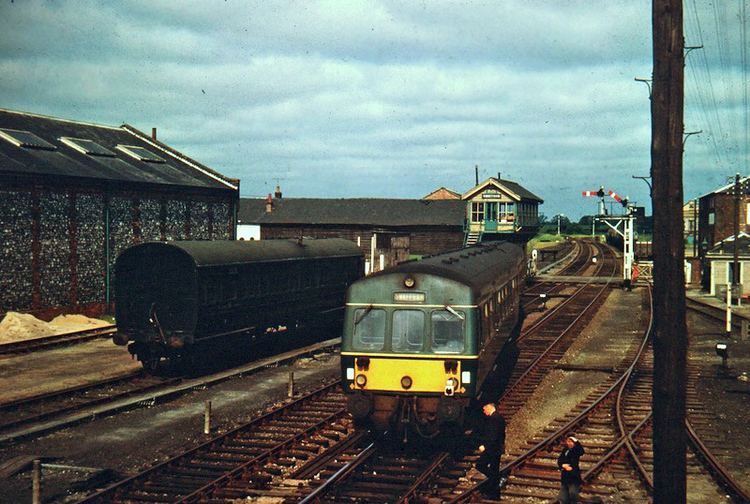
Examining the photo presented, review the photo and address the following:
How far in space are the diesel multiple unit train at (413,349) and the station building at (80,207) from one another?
21.5 metres

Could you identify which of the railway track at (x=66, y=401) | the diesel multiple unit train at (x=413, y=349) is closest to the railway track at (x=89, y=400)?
the railway track at (x=66, y=401)

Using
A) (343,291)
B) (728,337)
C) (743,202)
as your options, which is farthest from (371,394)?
(743,202)

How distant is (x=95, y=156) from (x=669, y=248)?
111 ft

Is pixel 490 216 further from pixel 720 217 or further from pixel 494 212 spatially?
pixel 720 217

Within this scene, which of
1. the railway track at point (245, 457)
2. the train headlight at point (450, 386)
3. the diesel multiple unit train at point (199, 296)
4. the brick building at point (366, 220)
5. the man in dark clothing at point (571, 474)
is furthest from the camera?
the brick building at point (366, 220)

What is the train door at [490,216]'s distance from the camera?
6025 centimetres

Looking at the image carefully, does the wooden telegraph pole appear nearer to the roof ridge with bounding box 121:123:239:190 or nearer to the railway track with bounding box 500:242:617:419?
the railway track with bounding box 500:242:617:419

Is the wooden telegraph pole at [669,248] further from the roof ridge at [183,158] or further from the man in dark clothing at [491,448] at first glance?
the roof ridge at [183,158]

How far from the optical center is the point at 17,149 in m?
31.9

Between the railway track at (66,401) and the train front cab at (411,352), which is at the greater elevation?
the train front cab at (411,352)

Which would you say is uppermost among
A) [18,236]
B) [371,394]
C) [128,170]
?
[128,170]

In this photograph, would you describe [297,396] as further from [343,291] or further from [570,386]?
[343,291]

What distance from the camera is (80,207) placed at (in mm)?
32438

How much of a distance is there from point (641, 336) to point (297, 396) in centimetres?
1547
